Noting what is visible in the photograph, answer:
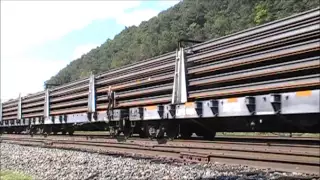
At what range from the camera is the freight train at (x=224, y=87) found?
7.76 metres

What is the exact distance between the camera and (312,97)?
7180mm

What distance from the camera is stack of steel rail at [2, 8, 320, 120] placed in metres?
7.75

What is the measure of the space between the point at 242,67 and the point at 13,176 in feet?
18.7

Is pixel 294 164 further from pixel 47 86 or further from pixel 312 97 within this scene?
pixel 47 86

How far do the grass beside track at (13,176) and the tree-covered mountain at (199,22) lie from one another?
160 ft

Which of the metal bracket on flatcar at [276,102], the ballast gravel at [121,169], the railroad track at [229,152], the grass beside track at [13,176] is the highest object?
the metal bracket on flatcar at [276,102]

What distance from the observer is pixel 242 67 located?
30.0 feet

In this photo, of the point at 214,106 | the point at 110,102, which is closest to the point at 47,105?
the point at 110,102

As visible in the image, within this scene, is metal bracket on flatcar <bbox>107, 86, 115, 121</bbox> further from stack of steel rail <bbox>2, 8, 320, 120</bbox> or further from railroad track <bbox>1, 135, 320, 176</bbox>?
railroad track <bbox>1, 135, 320, 176</bbox>

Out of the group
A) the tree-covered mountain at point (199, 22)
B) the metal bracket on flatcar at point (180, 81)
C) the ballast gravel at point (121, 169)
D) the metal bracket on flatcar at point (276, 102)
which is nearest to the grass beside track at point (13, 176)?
the ballast gravel at point (121, 169)

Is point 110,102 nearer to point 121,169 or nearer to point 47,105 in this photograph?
point 121,169

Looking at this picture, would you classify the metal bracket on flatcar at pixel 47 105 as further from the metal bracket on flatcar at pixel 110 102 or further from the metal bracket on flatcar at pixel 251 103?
the metal bracket on flatcar at pixel 251 103

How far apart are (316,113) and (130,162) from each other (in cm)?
472

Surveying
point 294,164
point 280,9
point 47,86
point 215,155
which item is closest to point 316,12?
point 294,164
